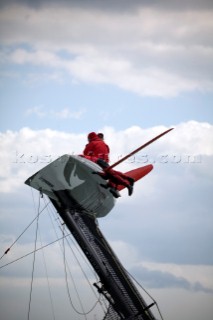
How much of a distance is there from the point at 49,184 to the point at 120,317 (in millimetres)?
6018

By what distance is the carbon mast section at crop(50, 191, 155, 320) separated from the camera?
25812 mm

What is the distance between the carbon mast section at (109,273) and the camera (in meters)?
25.8

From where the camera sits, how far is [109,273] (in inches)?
1020

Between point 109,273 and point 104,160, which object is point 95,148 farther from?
point 109,273

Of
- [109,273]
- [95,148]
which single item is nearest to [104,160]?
[95,148]

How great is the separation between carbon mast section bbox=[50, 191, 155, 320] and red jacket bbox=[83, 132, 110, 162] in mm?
1961

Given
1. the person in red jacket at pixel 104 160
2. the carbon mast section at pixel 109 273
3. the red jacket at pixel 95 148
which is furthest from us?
the carbon mast section at pixel 109 273

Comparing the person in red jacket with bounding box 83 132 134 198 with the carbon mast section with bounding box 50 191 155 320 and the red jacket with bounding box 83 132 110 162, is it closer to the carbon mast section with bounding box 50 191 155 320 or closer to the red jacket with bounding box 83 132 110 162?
the red jacket with bounding box 83 132 110 162

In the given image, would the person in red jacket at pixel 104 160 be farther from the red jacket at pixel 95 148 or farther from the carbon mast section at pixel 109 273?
the carbon mast section at pixel 109 273

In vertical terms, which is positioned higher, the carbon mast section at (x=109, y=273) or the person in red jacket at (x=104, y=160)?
the person in red jacket at (x=104, y=160)

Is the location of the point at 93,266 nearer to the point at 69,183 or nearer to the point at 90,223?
the point at 90,223

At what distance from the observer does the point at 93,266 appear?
25.9 m

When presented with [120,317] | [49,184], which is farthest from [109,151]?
[120,317]

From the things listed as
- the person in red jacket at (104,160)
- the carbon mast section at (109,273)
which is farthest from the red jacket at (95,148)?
the carbon mast section at (109,273)
